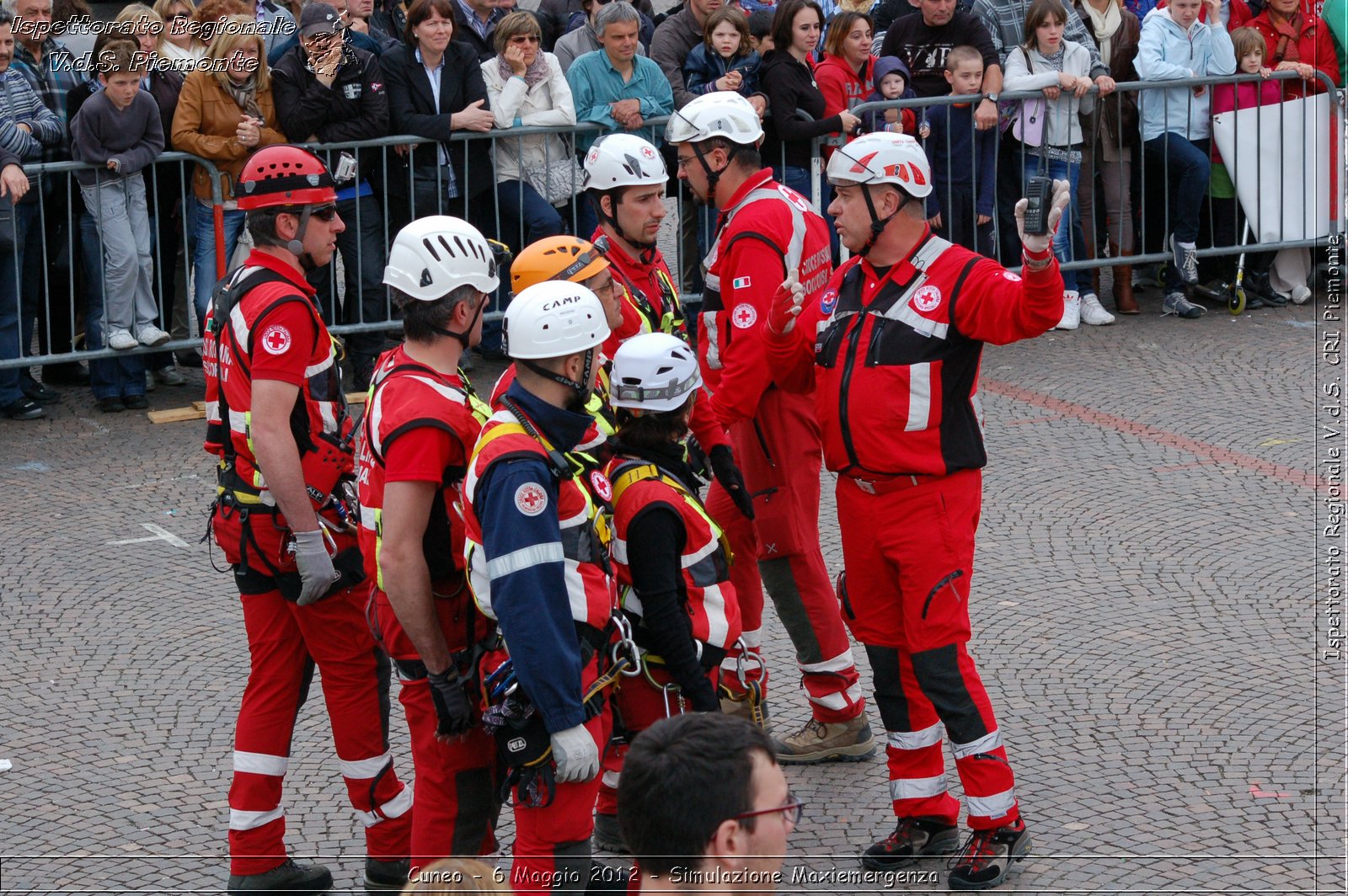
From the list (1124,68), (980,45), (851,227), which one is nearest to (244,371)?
(851,227)

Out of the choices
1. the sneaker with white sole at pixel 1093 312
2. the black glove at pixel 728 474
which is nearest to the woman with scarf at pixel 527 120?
the sneaker with white sole at pixel 1093 312

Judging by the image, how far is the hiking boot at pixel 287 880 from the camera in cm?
518

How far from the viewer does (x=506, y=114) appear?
11.0 meters

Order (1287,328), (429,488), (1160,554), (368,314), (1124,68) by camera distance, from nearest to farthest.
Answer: (429,488), (1160,554), (368,314), (1287,328), (1124,68)

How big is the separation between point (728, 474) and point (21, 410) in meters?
6.27

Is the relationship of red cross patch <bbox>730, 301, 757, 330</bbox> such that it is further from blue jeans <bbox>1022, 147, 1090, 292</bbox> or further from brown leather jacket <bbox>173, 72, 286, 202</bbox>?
blue jeans <bbox>1022, 147, 1090, 292</bbox>

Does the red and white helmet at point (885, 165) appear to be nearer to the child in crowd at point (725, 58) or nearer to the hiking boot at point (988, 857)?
the hiking boot at point (988, 857)

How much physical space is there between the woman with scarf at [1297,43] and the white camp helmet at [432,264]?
958 centimetres

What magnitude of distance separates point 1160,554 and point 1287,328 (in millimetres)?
4679

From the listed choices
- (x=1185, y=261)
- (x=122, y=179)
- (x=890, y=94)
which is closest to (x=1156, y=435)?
(x=1185, y=261)

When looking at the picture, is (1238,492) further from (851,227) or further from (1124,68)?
(1124,68)

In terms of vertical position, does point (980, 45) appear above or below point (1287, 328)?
above

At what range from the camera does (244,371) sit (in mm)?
5125

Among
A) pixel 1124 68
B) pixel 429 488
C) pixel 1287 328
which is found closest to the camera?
pixel 429 488
